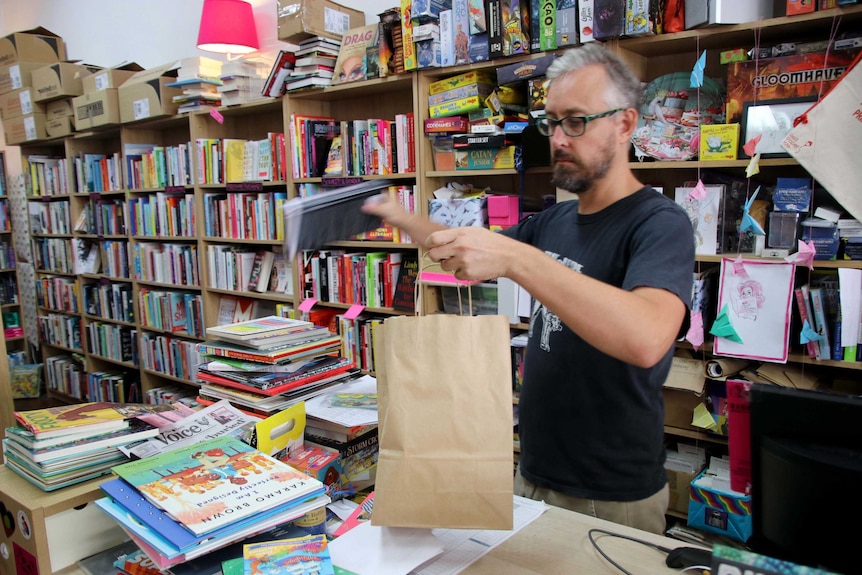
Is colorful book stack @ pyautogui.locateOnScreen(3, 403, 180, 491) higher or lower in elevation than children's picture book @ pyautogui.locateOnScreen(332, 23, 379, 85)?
lower

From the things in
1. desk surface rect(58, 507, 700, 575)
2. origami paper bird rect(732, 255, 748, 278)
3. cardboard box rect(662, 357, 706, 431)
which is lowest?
cardboard box rect(662, 357, 706, 431)

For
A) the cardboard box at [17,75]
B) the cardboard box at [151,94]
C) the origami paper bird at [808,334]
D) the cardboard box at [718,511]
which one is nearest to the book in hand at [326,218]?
the origami paper bird at [808,334]

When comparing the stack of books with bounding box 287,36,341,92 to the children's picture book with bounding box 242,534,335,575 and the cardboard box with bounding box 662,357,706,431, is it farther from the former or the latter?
the children's picture book with bounding box 242,534,335,575

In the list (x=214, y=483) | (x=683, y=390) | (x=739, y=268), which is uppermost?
(x=739, y=268)

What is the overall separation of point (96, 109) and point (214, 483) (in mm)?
4068

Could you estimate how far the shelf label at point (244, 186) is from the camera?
11.5ft

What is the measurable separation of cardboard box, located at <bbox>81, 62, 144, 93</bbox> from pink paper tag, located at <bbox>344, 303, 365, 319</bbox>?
2.64 m

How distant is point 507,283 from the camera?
8.24 feet

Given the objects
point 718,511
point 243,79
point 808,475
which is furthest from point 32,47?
point 808,475

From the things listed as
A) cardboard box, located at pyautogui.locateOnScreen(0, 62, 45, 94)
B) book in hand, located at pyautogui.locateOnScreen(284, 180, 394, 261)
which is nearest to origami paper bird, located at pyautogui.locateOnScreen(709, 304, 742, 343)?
book in hand, located at pyautogui.locateOnScreen(284, 180, 394, 261)

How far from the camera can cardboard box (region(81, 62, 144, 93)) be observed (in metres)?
4.24

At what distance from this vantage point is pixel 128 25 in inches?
184

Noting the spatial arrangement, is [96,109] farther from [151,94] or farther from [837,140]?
[837,140]

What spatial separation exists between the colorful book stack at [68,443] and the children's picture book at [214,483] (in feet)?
0.63
